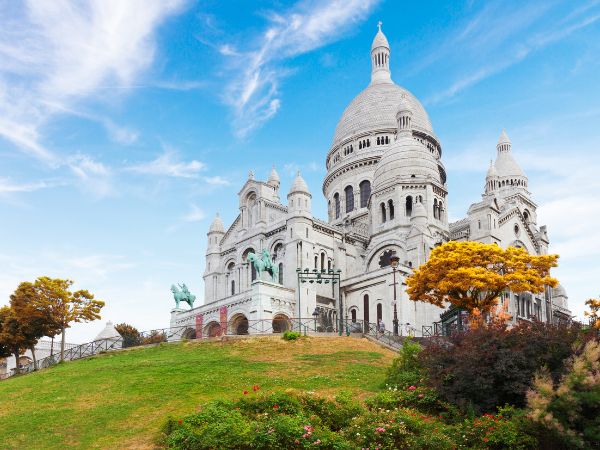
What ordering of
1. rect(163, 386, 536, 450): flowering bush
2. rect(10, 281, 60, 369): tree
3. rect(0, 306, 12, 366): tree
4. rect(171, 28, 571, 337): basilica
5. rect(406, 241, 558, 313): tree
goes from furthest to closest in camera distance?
1. rect(171, 28, 571, 337): basilica
2. rect(0, 306, 12, 366): tree
3. rect(10, 281, 60, 369): tree
4. rect(406, 241, 558, 313): tree
5. rect(163, 386, 536, 450): flowering bush

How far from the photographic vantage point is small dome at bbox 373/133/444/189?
69.9 metres

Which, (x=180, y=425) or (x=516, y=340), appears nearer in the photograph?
(x=180, y=425)

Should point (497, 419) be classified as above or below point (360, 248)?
below

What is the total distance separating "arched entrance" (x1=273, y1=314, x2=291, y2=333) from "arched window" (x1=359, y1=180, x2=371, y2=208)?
80.3 ft

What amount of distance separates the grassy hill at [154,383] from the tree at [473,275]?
18.6ft

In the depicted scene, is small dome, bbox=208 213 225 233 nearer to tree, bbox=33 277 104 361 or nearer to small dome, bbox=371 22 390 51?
Result: tree, bbox=33 277 104 361

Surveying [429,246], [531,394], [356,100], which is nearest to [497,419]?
[531,394]

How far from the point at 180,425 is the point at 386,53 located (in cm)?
8324

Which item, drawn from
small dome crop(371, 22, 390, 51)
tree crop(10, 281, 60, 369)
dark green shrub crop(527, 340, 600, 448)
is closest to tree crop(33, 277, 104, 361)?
tree crop(10, 281, 60, 369)

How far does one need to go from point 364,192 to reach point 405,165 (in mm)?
13124

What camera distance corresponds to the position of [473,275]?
43812mm

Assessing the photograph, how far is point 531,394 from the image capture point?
21.6m

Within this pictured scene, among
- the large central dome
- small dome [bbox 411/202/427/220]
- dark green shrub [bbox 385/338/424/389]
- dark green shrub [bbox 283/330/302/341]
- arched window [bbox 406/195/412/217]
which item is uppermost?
the large central dome

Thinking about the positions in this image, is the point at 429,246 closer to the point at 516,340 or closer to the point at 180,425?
the point at 516,340
